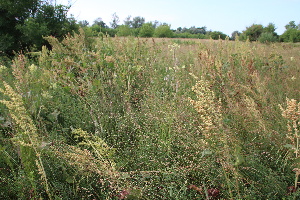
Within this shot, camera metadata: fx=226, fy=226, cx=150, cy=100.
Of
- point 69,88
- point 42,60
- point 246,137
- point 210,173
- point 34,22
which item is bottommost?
point 210,173

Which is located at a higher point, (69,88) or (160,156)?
(69,88)

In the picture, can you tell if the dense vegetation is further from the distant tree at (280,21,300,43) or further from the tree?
the distant tree at (280,21,300,43)

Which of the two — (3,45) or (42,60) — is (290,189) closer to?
(42,60)

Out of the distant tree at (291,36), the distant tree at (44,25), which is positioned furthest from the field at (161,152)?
the distant tree at (291,36)

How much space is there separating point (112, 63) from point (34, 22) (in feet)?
19.4

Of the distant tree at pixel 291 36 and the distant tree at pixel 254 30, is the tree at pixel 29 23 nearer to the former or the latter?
the distant tree at pixel 254 30

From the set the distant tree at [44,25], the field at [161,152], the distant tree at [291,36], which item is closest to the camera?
the field at [161,152]

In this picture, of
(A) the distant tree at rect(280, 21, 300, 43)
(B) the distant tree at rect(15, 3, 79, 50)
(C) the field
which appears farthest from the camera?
(A) the distant tree at rect(280, 21, 300, 43)

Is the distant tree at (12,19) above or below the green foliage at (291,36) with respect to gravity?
below

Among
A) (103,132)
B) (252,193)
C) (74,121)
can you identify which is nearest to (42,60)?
(74,121)

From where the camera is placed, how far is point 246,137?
6.64 feet

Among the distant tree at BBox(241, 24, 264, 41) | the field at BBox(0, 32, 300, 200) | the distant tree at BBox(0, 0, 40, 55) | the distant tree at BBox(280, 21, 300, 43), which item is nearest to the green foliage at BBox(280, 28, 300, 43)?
the distant tree at BBox(280, 21, 300, 43)

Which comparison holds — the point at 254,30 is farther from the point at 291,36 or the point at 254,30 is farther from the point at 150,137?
the point at 150,137

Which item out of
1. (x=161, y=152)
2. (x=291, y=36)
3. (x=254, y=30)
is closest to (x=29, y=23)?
(x=161, y=152)
